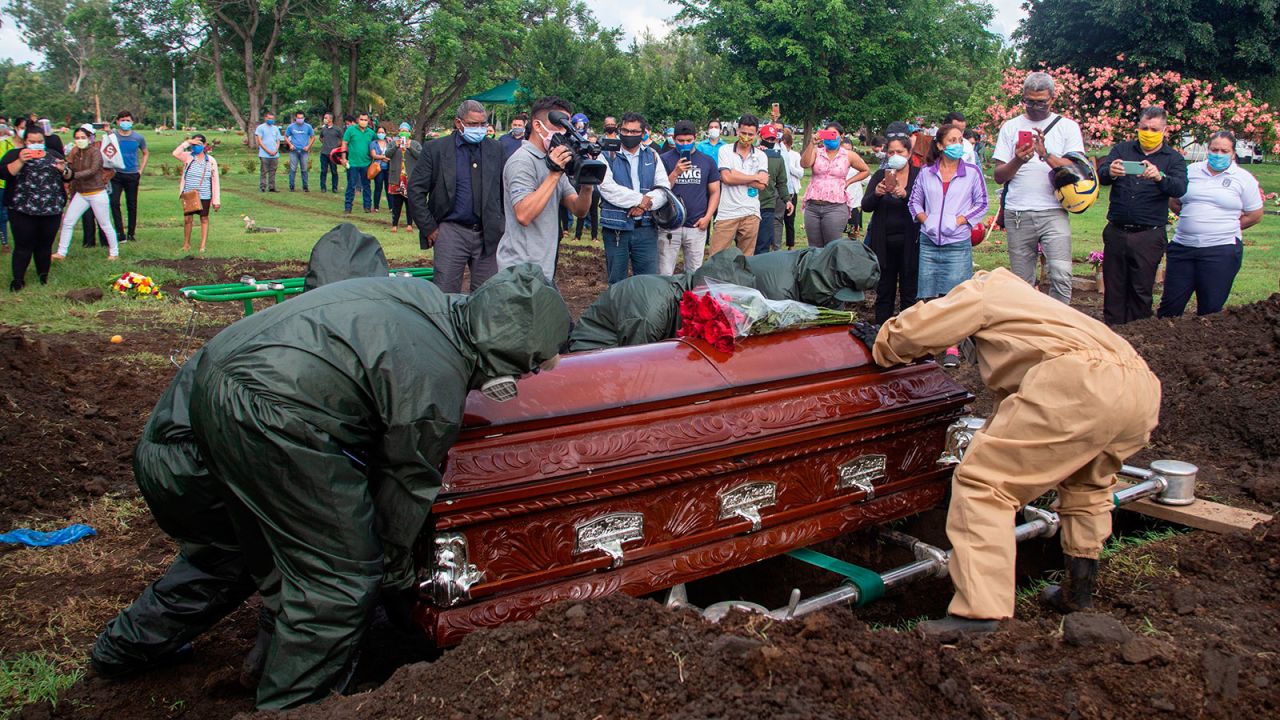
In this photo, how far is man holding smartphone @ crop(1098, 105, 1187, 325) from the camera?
6.30m

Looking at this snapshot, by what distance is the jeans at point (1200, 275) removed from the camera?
656 cm

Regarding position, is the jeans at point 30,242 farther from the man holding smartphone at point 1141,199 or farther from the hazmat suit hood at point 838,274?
the man holding smartphone at point 1141,199

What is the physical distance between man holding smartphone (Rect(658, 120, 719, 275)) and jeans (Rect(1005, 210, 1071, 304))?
2260 mm

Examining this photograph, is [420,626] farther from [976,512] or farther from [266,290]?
[266,290]

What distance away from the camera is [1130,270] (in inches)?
260

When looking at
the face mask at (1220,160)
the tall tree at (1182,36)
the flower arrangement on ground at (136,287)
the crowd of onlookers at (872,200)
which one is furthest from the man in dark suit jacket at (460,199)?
the tall tree at (1182,36)

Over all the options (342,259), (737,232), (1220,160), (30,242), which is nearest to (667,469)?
(342,259)

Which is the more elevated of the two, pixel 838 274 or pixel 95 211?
pixel 95 211

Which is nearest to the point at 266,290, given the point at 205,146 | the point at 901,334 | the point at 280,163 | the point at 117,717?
the point at 117,717

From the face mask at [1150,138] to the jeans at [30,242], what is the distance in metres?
9.18

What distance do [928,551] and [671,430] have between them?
1158mm

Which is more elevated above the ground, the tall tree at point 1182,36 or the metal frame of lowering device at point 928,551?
the tall tree at point 1182,36

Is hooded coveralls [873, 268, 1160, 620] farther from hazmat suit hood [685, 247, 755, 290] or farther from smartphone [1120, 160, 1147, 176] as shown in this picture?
smartphone [1120, 160, 1147, 176]

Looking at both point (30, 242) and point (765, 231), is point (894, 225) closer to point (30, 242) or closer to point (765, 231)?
point (765, 231)
